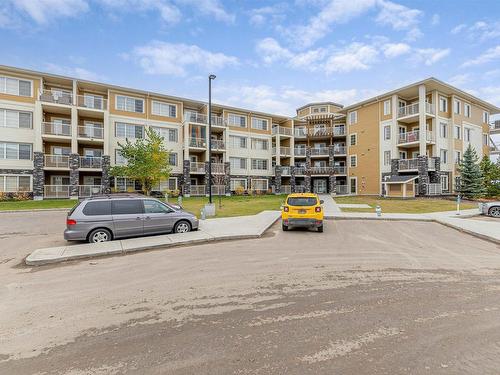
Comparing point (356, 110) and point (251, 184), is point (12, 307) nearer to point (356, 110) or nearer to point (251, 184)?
point (251, 184)

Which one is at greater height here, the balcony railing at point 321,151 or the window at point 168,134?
the window at point 168,134

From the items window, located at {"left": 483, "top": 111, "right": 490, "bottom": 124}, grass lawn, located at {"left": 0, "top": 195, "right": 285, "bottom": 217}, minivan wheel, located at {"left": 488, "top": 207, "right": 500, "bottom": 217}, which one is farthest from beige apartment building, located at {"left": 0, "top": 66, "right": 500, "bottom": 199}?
minivan wheel, located at {"left": 488, "top": 207, "right": 500, "bottom": 217}

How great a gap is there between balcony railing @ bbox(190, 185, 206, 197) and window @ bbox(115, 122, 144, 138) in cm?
875

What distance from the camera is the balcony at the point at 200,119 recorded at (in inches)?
1363

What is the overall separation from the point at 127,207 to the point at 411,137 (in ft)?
105

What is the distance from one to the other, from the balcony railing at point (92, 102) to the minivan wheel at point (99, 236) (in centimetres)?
2495

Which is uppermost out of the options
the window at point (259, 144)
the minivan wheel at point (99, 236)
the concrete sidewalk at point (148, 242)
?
the window at point (259, 144)

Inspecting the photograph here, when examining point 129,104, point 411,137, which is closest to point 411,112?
point 411,137

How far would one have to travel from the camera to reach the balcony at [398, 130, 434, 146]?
100 ft

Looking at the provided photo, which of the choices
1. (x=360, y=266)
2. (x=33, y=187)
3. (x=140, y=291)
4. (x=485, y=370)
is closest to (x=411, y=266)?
(x=360, y=266)

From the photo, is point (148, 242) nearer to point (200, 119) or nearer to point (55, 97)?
point (55, 97)

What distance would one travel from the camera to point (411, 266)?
7.13m

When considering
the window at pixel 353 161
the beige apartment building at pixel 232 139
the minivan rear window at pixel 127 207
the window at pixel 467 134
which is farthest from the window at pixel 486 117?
the minivan rear window at pixel 127 207

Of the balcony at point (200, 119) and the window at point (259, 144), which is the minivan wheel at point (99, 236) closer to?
the balcony at point (200, 119)
